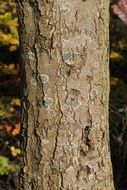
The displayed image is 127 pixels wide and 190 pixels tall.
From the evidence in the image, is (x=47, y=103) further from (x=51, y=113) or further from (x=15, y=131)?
(x=15, y=131)

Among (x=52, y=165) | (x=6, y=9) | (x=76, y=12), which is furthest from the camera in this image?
(x=6, y=9)

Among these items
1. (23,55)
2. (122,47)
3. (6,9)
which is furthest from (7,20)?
(23,55)

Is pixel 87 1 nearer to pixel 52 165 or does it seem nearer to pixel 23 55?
pixel 23 55

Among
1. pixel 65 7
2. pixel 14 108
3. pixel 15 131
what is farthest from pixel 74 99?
pixel 14 108

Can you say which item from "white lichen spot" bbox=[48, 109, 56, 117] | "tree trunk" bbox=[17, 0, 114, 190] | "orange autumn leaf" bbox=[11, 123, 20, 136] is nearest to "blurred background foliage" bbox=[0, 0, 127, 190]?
"orange autumn leaf" bbox=[11, 123, 20, 136]

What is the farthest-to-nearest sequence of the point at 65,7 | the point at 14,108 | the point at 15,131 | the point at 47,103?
the point at 14,108 < the point at 15,131 < the point at 47,103 < the point at 65,7

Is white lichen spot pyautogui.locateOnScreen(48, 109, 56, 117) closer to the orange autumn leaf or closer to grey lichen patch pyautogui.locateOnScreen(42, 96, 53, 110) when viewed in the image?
grey lichen patch pyautogui.locateOnScreen(42, 96, 53, 110)

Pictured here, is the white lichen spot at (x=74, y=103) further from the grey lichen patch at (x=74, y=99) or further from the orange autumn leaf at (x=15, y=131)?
the orange autumn leaf at (x=15, y=131)
